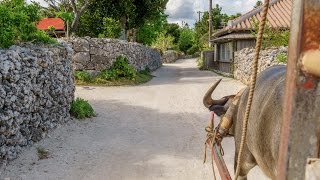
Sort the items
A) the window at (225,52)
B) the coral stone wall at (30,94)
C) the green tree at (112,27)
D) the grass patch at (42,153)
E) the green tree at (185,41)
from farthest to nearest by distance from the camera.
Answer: the green tree at (185,41)
the green tree at (112,27)
the window at (225,52)
the grass patch at (42,153)
the coral stone wall at (30,94)

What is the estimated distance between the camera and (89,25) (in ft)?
106

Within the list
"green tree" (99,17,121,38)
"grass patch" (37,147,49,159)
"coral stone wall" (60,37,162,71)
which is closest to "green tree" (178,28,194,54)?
"green tree" (99,17,121,38)

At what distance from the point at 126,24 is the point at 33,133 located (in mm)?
20745

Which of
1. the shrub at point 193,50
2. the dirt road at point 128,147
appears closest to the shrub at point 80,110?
the dirt road at point 128,147

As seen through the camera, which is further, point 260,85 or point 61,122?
point 61,122

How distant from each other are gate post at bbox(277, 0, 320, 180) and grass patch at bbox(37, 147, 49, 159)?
651 centimetres

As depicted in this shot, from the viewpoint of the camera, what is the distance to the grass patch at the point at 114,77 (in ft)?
60.3

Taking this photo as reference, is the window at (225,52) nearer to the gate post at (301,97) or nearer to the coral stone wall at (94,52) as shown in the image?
the coral stone wall at (94,52)

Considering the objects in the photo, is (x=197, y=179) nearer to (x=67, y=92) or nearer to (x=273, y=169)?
(x=273, y=169)

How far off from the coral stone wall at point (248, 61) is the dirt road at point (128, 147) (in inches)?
159

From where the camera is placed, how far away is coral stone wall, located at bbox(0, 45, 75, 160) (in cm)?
662

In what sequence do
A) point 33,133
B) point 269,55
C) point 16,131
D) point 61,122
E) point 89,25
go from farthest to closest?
point 89,25 → point 269,55 → point 61,122 → point 33,133 → point 16,131

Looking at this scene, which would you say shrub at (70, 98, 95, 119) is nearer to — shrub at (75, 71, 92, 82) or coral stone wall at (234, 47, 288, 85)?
shrub at (75, 71, 92, 82)

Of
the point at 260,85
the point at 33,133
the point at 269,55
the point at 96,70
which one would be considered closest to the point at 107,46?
the point at 96,70
